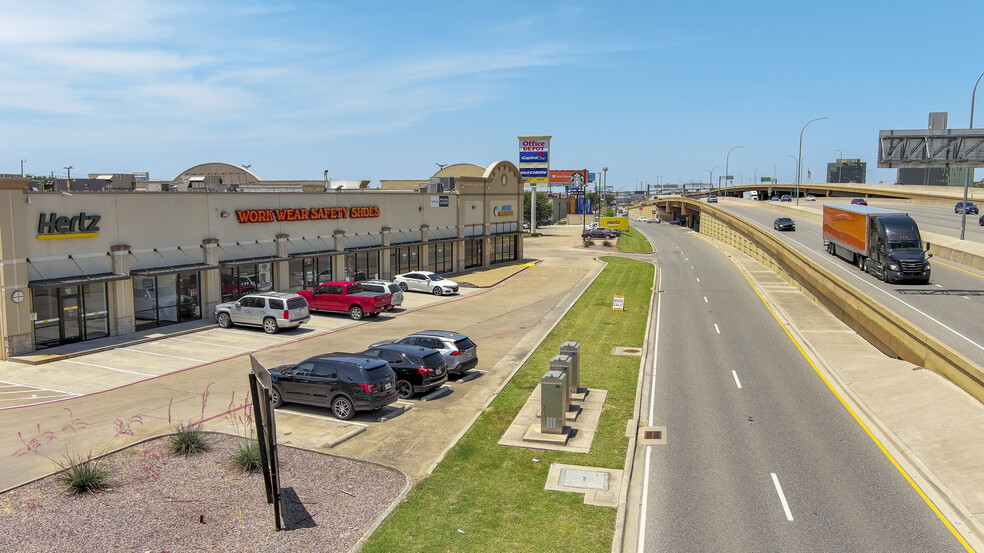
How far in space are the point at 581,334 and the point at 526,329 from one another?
120 inches

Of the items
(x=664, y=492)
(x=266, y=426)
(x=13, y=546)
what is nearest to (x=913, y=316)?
(x=664, y=492)

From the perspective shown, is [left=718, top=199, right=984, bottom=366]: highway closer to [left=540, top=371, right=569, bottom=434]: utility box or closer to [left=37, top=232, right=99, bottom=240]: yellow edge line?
[left=540, top=371, right=569, bottom=434]: utility box

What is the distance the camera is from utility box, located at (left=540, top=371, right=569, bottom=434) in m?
17.1

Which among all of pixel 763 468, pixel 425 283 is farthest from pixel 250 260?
pixel 763 468

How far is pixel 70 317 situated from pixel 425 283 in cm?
2116

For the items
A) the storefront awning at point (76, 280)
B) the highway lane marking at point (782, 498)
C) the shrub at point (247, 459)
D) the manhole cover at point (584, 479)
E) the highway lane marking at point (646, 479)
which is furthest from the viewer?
the storefront awning at point (76, 280)

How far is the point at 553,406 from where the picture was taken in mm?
17094

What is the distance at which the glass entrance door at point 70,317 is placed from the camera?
26.5 metres

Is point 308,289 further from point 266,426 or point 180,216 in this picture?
point 266,426

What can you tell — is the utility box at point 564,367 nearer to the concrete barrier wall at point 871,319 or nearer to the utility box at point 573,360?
the utility box at point 573,360

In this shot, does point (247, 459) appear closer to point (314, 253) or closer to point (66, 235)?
point (66, 235)

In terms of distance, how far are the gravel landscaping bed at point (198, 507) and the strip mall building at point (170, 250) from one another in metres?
14.1

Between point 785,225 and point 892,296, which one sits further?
point 785,225

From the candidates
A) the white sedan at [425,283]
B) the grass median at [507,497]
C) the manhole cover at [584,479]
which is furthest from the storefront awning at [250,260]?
the manhole cover at [584,479]
